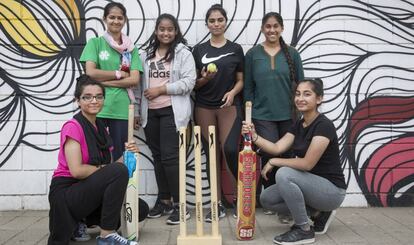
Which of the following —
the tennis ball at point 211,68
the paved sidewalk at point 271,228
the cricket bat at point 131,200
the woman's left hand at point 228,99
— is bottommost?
the paved sidewalk at point 271,228

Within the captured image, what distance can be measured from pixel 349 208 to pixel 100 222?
9.14 ft

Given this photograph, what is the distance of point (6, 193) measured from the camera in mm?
5164

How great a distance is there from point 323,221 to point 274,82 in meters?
1.40

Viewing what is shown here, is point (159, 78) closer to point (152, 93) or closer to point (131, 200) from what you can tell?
point (152, 93)

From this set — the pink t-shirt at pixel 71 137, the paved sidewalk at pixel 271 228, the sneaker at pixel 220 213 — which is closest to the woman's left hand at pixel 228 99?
the sneaker at pixel 220 213

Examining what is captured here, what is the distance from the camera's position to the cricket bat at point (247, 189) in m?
3.85

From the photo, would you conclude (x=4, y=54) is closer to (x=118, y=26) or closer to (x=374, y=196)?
(x=118, y=26)

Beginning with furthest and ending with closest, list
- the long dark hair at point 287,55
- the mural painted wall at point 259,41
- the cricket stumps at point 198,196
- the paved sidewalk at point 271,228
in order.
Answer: the mural painted wall at point 259,41 < the long dark hair at point 287,55 < the paved sidewalk at point 271,228 < the cricket stumps at point 198,196

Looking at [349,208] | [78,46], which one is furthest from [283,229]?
[78,46]

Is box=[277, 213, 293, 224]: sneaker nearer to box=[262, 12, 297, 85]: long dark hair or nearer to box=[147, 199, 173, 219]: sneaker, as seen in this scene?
box=[147, 199, 173, 219]: sneaker

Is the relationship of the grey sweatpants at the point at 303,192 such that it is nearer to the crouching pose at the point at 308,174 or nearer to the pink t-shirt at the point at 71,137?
the crouching pose at the point at 308,174

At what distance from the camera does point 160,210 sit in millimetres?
4855

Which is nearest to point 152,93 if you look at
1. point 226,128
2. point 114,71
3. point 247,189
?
point 114,71

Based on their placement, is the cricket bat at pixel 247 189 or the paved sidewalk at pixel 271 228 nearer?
the cricket bat at pixel 247 189
